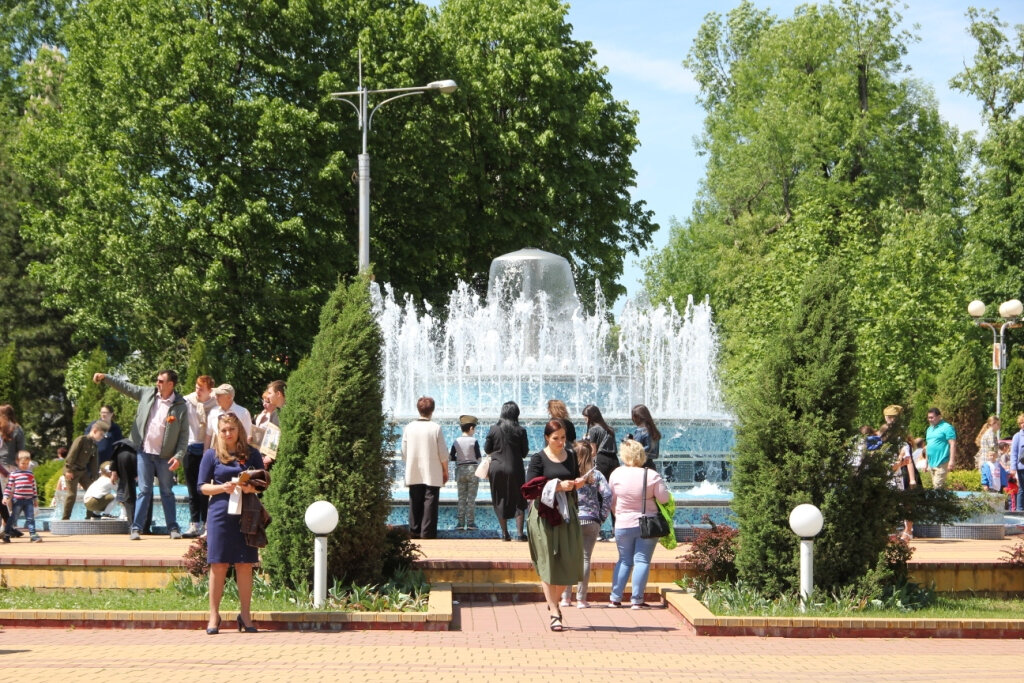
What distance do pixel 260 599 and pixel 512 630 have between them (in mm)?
2016

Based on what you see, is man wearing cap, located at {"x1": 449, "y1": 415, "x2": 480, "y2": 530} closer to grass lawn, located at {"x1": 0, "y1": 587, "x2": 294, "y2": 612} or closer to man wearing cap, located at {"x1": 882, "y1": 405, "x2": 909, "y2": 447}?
grass lawn, located at {"x1": 0, "y1": 587, "x2": 294, "y2": 612}

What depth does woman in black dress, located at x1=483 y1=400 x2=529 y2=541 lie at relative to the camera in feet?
46.2

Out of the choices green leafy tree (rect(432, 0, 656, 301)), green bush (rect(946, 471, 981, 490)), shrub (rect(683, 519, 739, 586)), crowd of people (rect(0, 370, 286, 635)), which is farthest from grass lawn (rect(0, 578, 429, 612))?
green leafy tree (rect(432, 0, 656, 301))

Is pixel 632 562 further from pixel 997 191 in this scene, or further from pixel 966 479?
pixel 997 191

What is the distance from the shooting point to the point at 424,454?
1422 cm

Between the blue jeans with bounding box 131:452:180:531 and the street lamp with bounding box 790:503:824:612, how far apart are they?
6.66 metres

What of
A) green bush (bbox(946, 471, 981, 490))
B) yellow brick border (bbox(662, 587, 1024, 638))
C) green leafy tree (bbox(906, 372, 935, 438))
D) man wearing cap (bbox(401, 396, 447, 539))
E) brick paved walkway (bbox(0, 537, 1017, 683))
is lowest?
brick paved walkway (bbox(0, 537, 1017, 683))

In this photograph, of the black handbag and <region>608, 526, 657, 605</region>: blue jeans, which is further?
<region>608, 526, 657, 605</region>: blue jeans

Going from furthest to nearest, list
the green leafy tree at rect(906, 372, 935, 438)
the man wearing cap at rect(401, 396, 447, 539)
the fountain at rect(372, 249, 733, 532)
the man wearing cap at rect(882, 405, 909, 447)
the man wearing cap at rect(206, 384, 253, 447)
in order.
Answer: the green leafy tree at rect(906, 372, 935, 438) → the fountain at rect(372, 249, 733, 532) → the man wearing cap at rect(401, 396, 447, 539) → the man wearing cap at rect(206, 384, 253, 447) → the man wearing cap at rect(882, 405, 909, 447)

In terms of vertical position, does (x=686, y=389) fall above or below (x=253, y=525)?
above

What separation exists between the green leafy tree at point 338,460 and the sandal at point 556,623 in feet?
5.17

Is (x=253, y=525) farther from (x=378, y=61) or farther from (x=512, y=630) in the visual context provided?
(x=378, y=61)

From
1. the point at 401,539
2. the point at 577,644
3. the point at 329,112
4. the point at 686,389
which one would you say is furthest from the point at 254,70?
the point at 577,644

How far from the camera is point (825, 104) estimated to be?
47.7m
